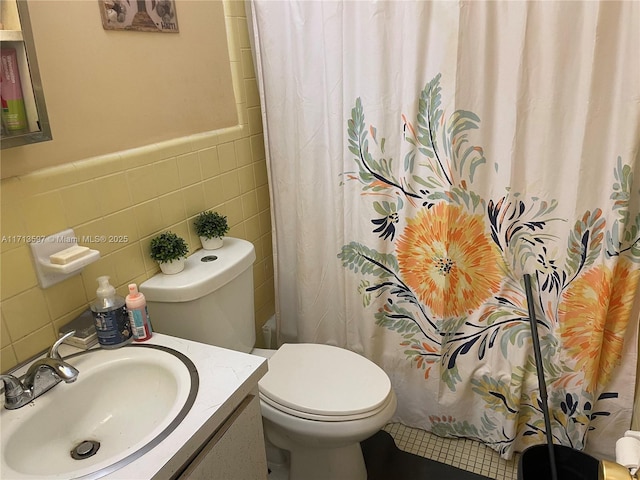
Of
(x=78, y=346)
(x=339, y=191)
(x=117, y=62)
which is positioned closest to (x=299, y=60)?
(x=339, y=191)

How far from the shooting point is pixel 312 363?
1547 mm

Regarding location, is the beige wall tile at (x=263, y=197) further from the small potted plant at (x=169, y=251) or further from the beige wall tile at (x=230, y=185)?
the small potted plant at (x=169, y=251)

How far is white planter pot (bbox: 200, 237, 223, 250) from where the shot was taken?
60.3 inches

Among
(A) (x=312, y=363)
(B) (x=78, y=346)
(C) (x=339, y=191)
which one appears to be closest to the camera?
(B) (x=78, y=346)

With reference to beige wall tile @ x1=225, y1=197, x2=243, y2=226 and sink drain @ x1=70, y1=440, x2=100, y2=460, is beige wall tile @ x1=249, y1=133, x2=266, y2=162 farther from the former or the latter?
sink drain @ x1=70, y1=440, x2=100, y2=460

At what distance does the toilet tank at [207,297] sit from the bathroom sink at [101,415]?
0.61 ft

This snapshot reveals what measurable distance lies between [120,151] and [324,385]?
0.87 m

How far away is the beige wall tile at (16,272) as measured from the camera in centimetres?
105

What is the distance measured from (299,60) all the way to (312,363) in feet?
3.25

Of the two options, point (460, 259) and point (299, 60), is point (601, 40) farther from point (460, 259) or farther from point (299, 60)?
point (299, 60)

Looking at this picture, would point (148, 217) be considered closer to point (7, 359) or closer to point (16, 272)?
point (16, 272)

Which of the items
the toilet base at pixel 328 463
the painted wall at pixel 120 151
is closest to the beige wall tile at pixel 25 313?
the painted wall at pixel 120 151

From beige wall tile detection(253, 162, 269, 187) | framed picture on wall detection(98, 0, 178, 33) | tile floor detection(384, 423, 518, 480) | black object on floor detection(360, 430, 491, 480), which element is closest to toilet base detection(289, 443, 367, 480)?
black object on floor detection(360, 430, 491, 480)

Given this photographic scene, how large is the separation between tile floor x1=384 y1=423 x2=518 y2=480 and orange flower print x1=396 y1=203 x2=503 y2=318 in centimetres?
52
